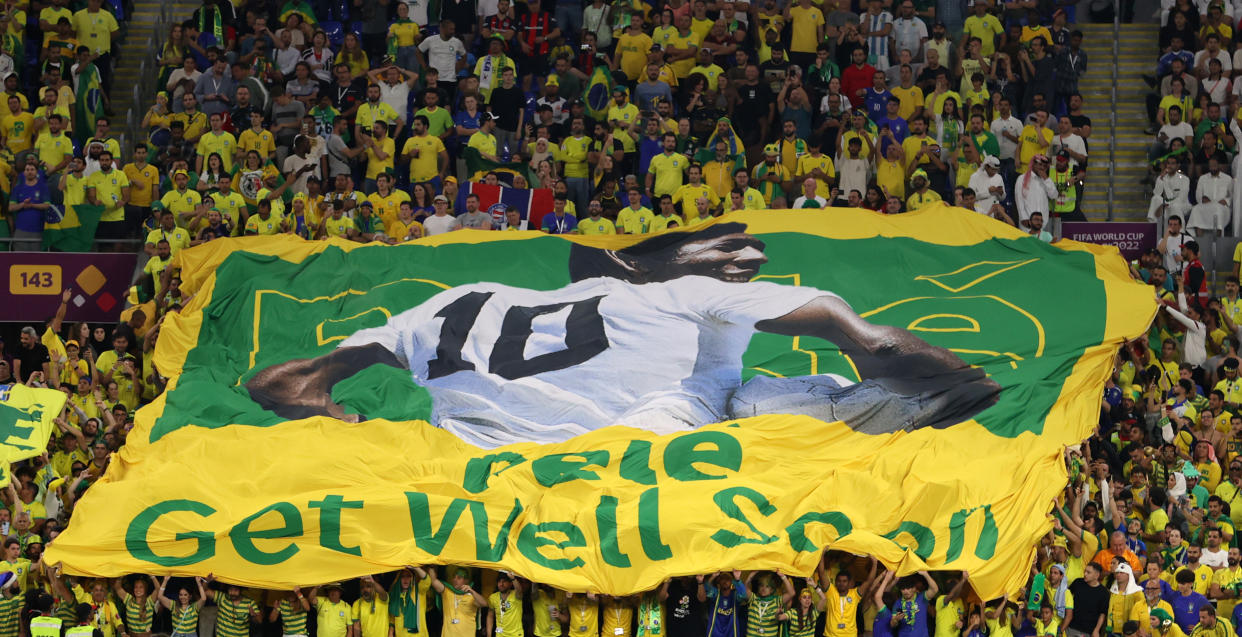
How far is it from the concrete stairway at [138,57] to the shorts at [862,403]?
35.5 ft

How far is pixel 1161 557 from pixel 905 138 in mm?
7393

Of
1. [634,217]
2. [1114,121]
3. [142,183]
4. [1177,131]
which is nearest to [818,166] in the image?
[634,217]

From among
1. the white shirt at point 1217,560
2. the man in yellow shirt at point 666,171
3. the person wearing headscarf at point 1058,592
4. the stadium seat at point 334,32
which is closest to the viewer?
the person wearing headscarf at point 1058,592

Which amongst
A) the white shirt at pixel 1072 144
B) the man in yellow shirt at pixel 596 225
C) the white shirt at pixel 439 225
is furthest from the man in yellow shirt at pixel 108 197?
the white shirt at pixel 1072 144

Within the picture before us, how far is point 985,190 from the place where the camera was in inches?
959

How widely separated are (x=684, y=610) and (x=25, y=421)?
7.35 m

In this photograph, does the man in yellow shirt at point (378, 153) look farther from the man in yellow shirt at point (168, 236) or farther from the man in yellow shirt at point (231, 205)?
the man in yellow shirt at point (168, 236)

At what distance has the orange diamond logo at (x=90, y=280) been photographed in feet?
78.6

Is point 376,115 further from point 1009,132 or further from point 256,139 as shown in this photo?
point 1009,132

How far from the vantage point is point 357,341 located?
21875mm

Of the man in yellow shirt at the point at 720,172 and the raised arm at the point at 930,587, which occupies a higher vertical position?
the man in yellow shirt at the point at 720,172

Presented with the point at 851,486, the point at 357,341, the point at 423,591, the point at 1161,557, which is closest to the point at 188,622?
the point at 423,591

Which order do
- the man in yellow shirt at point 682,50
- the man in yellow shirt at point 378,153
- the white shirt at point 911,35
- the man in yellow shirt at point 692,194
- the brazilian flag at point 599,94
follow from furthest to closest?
the white shirt at point 911,35, the man in yellow shirt at point 682,50, the brazilian flag at point 599,94, the man in yellow shirt at point 378,153, the man in yellow shirt at point 692,194

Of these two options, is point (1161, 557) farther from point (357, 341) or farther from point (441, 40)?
point (441, 40)
